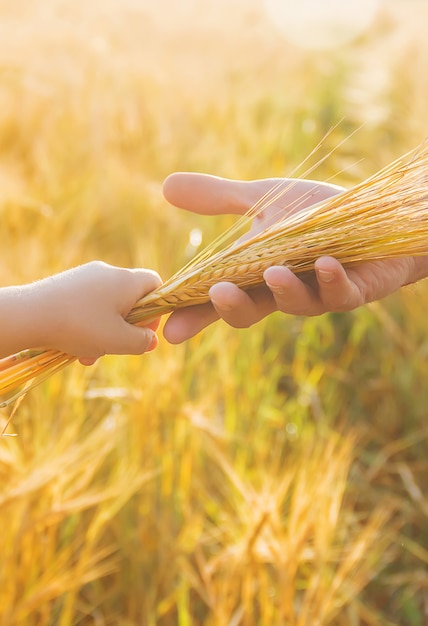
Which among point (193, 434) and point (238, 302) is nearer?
point (238, 302)

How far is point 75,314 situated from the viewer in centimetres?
77

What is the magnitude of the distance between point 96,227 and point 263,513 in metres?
1.64

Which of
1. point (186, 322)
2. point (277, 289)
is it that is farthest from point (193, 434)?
point (277, 289)

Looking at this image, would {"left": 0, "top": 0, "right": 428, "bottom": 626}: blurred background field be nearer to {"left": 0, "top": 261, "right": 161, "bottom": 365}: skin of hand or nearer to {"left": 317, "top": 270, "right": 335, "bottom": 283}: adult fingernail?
{"left": 317, "top": 270, "right": 335, "bottom": 283}: adult fingernail

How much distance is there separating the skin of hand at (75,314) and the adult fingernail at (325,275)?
0.66 feet

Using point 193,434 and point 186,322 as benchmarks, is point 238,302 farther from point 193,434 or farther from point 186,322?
point 193,434

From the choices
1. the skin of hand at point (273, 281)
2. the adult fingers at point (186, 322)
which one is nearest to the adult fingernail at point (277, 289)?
the skin of hand at point (273, 281)

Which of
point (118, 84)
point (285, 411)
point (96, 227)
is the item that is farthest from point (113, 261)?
point (118, 84)

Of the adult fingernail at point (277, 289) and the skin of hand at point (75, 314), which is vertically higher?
the skin of hand at point (75, 314)

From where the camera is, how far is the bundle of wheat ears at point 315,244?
2.39 feet

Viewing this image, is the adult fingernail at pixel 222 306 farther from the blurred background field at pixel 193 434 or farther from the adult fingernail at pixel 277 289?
the blurred background field at pixel 193 434

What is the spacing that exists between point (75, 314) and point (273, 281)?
0.20m

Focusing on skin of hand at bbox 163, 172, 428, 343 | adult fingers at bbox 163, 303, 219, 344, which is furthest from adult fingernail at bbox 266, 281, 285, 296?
adult fingers at bbox 163, 303, 219, 344

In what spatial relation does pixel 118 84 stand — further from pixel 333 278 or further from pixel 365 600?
pixel 333 278
